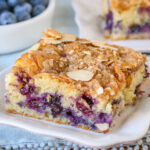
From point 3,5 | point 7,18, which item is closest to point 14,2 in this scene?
point 3,5

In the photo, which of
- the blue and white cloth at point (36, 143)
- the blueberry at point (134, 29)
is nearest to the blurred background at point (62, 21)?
the blueberry at point (134, 29)

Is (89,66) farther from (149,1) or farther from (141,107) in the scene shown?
(149,1)

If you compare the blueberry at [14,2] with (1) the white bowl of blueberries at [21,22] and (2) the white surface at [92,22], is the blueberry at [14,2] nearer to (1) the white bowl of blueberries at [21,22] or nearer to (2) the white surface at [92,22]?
(1) the white bowl of blueberries at [21,22]

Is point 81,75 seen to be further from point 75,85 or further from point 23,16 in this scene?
point 23,16

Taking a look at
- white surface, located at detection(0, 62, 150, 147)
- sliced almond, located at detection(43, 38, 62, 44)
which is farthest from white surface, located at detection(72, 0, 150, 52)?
white surface, located at detection(0, 62, 150, 147)

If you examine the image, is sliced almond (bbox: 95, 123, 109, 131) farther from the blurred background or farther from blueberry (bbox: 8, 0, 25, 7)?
blueberry (bbox: 8, 0, 25, 7)

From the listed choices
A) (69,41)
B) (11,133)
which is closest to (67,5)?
(69,41)
